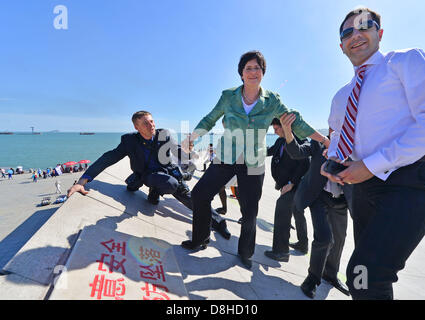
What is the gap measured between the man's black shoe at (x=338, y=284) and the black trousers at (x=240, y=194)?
1073 millimetres

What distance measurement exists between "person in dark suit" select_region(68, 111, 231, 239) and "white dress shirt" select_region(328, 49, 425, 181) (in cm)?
262

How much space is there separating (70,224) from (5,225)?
2.74 meters

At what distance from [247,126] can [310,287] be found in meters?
2.06

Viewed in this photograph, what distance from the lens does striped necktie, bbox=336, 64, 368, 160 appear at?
152 cm

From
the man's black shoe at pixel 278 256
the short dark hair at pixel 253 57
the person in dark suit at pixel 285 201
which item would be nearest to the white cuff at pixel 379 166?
the short dark hair at pixel 253 57

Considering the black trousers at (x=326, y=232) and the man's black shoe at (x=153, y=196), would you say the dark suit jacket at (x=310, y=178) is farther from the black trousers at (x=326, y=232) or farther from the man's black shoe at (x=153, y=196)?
the man's black shoe at (x=153, y=196)

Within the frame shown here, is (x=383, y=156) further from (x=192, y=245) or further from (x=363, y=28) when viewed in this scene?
(x=192, y=245)

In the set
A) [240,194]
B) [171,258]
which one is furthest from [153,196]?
[240,194]

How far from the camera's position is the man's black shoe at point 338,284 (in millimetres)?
2486

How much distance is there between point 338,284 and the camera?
102 inches
